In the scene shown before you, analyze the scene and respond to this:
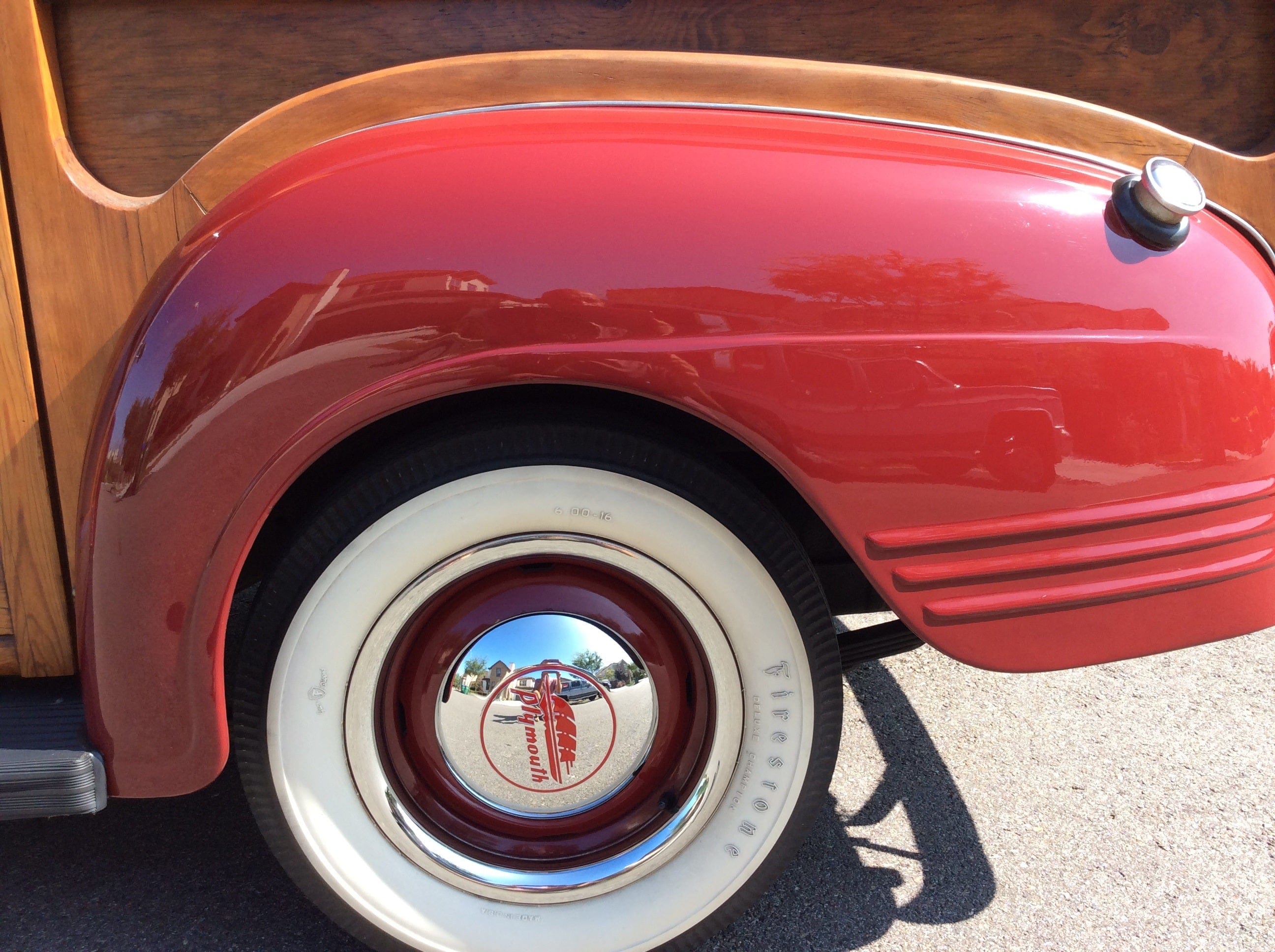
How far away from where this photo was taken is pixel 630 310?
3.71 ft

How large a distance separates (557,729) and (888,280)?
30.3 inches

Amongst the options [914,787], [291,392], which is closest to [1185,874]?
[914,787]

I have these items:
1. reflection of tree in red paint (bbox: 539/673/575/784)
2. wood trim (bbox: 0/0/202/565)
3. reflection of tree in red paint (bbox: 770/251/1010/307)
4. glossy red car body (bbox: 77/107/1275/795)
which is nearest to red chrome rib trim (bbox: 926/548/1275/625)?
glossy red car body (bbox: 77/107/1275/795)

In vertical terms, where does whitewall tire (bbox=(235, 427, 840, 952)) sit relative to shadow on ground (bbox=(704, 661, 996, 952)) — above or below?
above

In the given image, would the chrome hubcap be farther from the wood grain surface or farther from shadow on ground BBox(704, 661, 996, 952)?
the wood grain surface

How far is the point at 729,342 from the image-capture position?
1.14m

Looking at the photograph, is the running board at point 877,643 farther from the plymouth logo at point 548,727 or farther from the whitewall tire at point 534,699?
the plymouth logo at point 548,727

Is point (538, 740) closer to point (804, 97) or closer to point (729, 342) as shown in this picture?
point (729, 342)

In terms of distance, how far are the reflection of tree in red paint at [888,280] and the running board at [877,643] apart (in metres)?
0.60

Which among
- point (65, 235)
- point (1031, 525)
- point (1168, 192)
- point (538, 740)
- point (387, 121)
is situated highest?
point (387, 121)

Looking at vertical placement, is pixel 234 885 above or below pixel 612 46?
below

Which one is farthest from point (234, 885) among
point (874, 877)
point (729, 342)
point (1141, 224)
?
point (1141, 224)

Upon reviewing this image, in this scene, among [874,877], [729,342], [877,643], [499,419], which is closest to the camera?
[729,342]

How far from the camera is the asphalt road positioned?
154 centimetres
